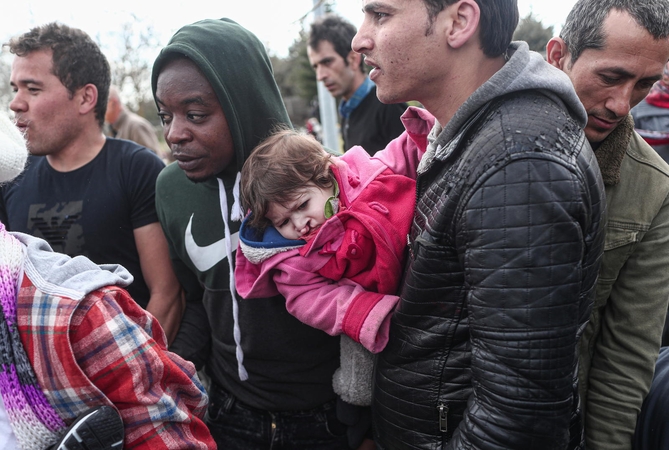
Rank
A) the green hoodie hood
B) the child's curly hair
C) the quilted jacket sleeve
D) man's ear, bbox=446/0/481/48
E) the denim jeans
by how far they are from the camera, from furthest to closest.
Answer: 1. the denim jeans
2. the green hoodie hood
3. the child's curly hair
4. man's ear, bbox=446/0/481/48
5. the quilted jacket sleeve

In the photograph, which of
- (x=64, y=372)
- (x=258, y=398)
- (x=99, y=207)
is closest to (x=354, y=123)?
(x=99, y=207)

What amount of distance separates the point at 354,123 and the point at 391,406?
3655mm

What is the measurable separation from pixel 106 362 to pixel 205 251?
937mm

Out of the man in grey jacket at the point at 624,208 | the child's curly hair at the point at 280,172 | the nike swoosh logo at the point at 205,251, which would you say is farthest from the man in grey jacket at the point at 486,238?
the nike swoosh logo at the point at 205,251

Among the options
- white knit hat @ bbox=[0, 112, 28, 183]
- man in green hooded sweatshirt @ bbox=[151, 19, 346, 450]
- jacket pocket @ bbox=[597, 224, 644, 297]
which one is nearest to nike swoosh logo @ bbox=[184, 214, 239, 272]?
man in green hooded sweatshirt @ bbox=[151, 19, 346, 450]

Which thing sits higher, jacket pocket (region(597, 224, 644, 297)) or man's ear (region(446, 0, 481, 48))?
man's ear (region(446, 0, 481, 48))

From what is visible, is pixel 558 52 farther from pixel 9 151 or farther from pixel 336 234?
pixel 9 151

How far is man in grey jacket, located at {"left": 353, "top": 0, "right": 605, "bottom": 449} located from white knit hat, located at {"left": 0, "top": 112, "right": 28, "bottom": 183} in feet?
3.27

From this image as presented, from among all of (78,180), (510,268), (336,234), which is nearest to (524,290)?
(510,268)

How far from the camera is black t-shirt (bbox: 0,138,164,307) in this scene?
2445mm

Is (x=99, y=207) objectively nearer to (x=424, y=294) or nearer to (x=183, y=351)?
(x=183, y=351)

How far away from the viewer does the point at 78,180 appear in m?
2.54

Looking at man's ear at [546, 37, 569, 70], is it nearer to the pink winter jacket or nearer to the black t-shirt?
the pink winter jacket

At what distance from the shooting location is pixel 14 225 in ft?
8.35
